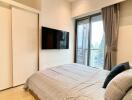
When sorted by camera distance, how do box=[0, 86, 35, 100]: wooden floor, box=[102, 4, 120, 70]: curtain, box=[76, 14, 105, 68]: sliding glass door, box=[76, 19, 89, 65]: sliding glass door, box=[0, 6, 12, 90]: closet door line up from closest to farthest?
box=[0, 86, 35, 100]: wooden floor, box=[0, 6, 12, 90]: closet door, box=[102, 4, 120, 70]: curtain, box=[76, 14, 105, 68]: sliding glass door, box=[76, 19, 89, 65]: sliding glass door

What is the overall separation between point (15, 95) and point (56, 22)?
268 centimetres

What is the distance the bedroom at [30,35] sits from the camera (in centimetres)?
278

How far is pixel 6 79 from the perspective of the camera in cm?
284

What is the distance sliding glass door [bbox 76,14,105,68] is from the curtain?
40 centimetres

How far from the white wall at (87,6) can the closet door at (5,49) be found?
95.9 inches

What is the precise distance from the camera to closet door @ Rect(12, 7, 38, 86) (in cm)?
296

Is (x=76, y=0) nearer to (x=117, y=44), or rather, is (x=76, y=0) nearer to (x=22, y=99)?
(x=117, y=44)

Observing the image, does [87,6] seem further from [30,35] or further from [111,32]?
[30,35]

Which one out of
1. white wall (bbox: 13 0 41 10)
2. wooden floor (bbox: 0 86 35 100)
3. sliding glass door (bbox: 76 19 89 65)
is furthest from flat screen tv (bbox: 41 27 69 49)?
wooden floor (bbox: 0 86 35 100)

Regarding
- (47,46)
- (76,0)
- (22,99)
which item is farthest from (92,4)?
(22,99)

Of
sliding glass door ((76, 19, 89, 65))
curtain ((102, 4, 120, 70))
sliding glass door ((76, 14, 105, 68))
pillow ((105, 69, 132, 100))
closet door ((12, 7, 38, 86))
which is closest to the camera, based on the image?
pillow ((105, 69, 132, 100))

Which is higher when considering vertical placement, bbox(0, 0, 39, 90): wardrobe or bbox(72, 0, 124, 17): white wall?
bbox(72, 0, 124, 17): white wall

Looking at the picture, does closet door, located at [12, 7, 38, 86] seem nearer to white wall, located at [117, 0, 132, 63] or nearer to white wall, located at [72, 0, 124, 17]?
white wall, located at [72, 0, 124, 17]

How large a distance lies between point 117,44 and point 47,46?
2.23 metres
